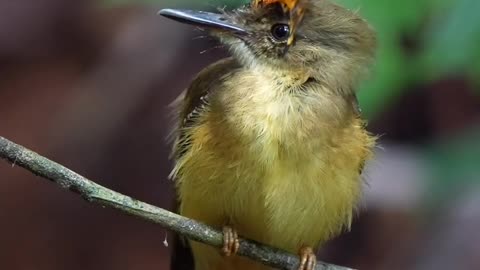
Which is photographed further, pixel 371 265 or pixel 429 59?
pixel 371 265

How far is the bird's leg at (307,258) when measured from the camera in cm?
338

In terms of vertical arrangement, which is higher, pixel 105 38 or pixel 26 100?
pixel 105 38

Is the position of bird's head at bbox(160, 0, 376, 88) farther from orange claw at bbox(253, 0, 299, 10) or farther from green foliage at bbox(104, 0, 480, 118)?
green foliage at bbox(104, 0, 480, 118)

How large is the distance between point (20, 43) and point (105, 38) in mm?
413

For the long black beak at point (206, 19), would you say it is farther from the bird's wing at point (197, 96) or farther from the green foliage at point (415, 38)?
the green foliage at point (415, 38)

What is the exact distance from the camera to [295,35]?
3.37 metres

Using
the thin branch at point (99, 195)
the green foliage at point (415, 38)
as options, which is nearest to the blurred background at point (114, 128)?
the green foliage at point (415, 38)

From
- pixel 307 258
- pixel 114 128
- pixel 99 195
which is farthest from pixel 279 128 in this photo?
pixel 114 128

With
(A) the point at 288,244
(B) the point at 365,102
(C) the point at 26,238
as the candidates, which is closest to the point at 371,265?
(C) the point at 26,238

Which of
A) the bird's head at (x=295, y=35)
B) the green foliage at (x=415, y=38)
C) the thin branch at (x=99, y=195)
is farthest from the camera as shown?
the green foliage at (x=415, y=38)

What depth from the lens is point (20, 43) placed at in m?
6.05

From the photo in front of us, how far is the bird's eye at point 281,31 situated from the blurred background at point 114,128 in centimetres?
195

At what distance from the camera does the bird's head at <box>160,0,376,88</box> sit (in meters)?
3.33

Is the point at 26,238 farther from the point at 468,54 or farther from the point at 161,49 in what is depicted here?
the point at 468,54
